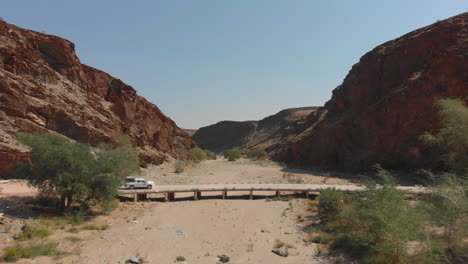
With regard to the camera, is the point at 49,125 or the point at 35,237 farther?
the point at 49,125

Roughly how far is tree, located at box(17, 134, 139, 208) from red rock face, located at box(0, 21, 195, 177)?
26.5 ft

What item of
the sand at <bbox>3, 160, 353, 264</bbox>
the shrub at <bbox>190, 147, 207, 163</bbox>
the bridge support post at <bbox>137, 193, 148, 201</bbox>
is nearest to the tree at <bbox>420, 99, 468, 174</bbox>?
the sand at <bbox>3, 160, 353, 264</bbox>

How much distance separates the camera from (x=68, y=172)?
1471cm

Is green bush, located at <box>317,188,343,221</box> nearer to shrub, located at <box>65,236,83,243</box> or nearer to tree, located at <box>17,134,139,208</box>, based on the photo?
tree, located at <box>17,134,139,208</box>

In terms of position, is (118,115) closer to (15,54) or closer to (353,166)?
(15,54)

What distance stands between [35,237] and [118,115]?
91.3 feet

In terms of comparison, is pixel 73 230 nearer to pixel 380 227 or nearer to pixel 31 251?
pixel 31 251

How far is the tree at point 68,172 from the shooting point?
47.8ft

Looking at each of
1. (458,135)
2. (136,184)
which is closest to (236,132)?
(136,184)

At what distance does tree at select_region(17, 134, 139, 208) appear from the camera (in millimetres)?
14555

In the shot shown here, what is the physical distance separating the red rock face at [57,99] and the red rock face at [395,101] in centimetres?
2673

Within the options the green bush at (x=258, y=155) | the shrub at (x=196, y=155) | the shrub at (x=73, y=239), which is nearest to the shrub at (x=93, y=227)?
the shrub at (x=73, y=239)

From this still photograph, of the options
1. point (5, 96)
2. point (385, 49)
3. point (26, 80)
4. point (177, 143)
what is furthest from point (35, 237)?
point (385, 49)

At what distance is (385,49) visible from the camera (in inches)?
1863
